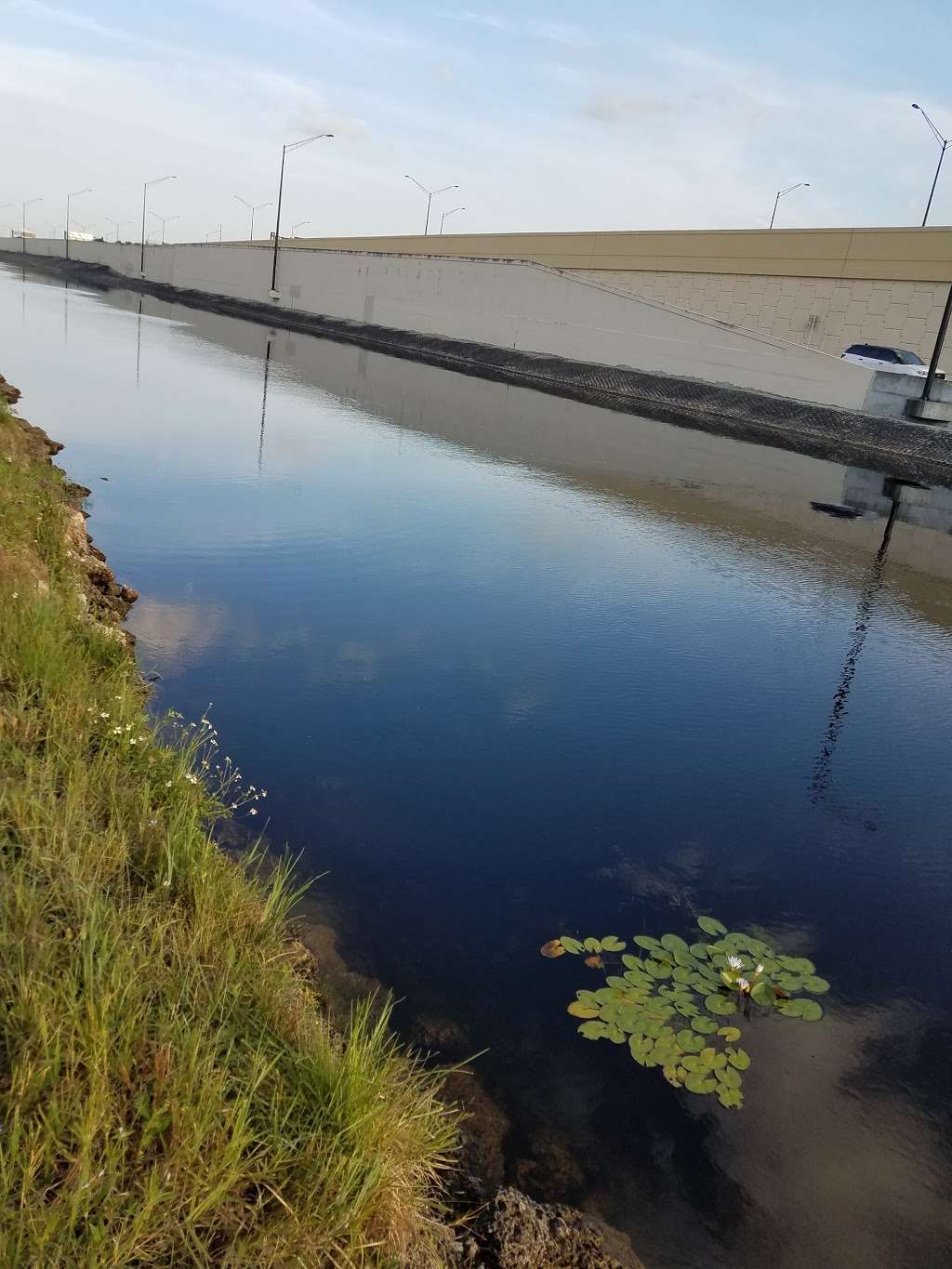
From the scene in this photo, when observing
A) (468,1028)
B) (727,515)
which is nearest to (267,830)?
(468,1028)

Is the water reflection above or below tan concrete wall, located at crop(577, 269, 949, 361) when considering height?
below

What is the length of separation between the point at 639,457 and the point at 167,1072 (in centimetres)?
2088

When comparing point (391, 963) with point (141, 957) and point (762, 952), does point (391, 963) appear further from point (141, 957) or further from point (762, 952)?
point (762, 952)


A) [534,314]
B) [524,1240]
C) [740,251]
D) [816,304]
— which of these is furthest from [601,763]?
[534,314]

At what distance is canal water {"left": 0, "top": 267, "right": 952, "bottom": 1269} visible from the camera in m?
3.98

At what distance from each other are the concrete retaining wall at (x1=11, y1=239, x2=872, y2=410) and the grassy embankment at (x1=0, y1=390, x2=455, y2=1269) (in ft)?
112

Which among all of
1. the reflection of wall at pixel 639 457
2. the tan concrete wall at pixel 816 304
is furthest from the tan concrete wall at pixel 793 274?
the reflection of wall at pixel 639 457

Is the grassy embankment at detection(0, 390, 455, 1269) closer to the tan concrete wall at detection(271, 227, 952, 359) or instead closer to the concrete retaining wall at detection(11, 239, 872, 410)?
the concrete retaining wall at detection(11, 239, 872, 410)

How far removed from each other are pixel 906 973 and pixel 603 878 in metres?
1.64

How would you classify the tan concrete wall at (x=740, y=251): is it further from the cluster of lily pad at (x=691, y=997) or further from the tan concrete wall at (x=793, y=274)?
the cluster of lily pad at (x=691, y=997)

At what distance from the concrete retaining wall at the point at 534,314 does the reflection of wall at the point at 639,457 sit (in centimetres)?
765

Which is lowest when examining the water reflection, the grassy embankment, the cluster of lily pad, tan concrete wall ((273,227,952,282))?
the cluster of lily pad

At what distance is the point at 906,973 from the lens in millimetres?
5246

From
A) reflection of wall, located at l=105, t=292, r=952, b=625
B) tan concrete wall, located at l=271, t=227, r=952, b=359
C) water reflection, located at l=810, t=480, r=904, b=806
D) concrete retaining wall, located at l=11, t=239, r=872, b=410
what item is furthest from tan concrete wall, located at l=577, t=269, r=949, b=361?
water reflection, located at l=810, t=480, r=904, b=806
